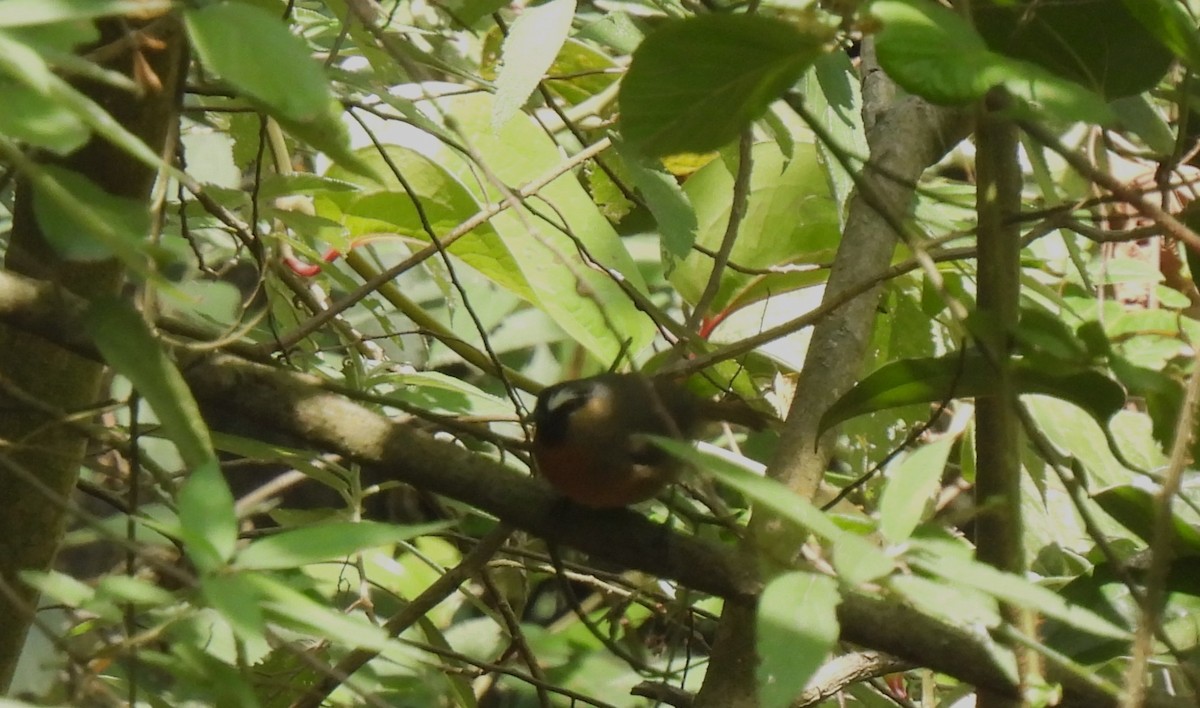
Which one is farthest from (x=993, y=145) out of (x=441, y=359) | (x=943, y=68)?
(x=441, y=359)

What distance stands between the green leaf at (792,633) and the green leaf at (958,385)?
1.09 ft

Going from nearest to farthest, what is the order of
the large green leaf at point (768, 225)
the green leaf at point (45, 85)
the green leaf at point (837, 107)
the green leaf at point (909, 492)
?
the green leaf at point (45, 85)
the green leaf at point (909, 492)
the green leaf at point (837, 107)
the large green leaf at point (768, 225)

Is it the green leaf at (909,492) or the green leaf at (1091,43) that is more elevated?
the green leaf at (1091,43)

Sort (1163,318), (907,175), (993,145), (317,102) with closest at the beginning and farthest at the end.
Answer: (317,102) < (993,145) < (1163,318) < (907,175)

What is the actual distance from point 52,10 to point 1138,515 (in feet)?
2.93

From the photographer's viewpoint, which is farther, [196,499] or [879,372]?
[879,372]

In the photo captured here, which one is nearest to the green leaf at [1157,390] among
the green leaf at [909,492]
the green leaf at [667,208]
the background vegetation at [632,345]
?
the background vegetation at [632,345]

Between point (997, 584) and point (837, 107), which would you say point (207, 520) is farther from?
point (837, 107)

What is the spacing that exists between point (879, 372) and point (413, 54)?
0.55 metres

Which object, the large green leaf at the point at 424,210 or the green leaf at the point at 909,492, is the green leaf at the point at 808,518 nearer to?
the green leaf at the point at 909,492

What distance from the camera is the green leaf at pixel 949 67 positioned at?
2.01ft

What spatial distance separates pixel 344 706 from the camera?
3.96 ft

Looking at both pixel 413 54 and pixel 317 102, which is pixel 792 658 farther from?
pixel 413 54

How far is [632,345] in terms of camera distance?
1.33 metres
